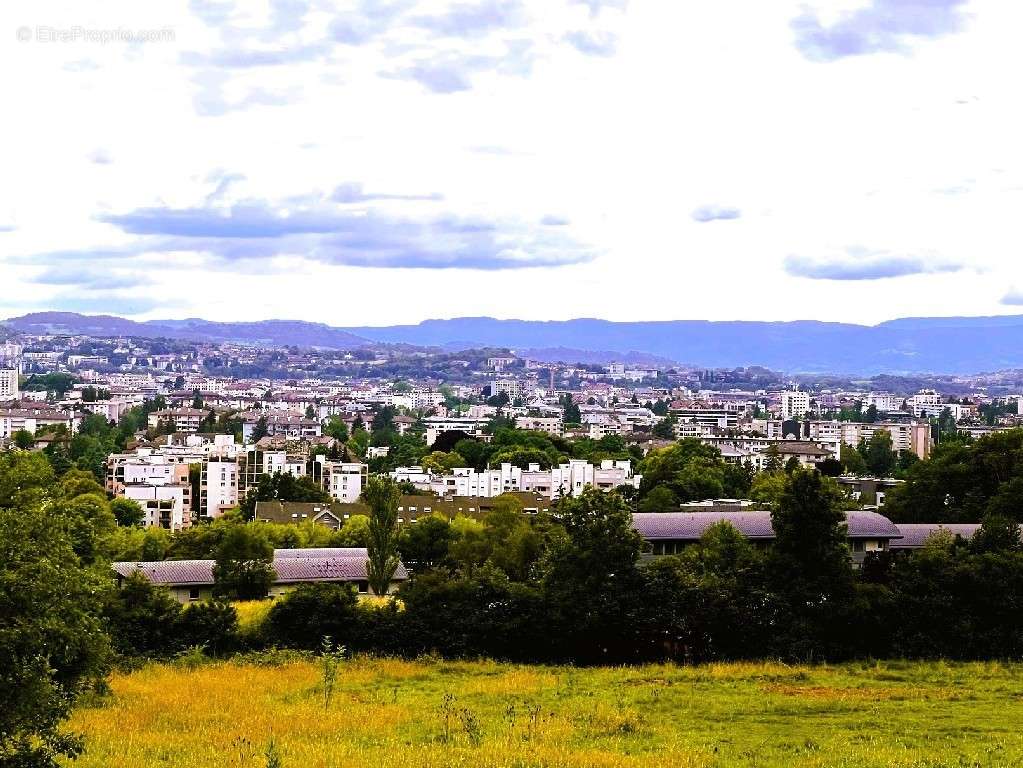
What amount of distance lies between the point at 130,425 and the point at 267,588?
10801 cm

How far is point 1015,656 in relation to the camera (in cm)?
2314

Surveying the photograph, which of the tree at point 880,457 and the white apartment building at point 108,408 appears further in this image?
the white apartment building at point 108,408

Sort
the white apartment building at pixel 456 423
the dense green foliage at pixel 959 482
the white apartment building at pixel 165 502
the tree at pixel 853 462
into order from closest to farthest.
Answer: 1. the dense green foliage at pixel 959 482
2. the white apartment building at pixel 165 502
3. the tree at pixel 853 462
4. the white apartment building at pixel 456 423

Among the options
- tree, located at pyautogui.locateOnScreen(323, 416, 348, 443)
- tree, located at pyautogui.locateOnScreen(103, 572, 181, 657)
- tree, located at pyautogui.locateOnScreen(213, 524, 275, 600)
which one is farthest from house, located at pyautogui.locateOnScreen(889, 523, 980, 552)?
tree, located at pyautogui.locateOnScreen(323, 416, 348, 443)

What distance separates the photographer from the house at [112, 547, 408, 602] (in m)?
31.9

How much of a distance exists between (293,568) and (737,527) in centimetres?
1032

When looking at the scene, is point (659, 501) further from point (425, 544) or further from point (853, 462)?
point (853, 462)

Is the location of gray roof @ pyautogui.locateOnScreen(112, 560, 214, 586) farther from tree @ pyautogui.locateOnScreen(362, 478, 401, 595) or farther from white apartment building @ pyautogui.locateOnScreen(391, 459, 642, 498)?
white apartment building @ pyautogui.locateOnScreen(391, 459, 642, 498)

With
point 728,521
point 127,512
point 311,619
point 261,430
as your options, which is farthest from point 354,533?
point 261,430

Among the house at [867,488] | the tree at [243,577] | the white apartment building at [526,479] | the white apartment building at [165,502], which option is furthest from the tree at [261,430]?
the tree at [243,577]

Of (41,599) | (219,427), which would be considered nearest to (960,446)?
(41,599)

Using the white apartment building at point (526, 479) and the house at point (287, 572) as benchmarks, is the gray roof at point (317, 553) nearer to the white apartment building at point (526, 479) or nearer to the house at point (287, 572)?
the house at point (287, 572)

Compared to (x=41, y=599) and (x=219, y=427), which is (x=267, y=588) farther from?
(x=219, y=427)

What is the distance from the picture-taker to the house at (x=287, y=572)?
31875 millimetres
